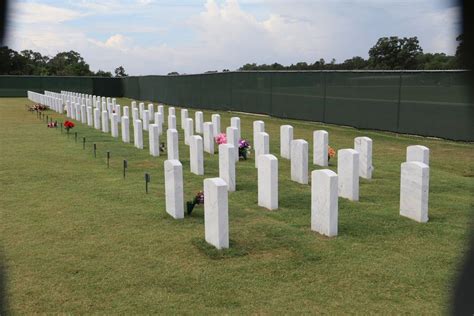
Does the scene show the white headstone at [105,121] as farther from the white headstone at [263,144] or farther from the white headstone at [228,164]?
the white headstone at [228,164]

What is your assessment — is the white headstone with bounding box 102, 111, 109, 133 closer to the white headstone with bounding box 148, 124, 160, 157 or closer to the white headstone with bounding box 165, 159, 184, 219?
the white headstone with bounding box 148, 124, 160, 157

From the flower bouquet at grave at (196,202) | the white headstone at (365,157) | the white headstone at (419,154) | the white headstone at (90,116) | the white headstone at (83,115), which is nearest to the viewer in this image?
the flower bouquet at grave at (196,202)

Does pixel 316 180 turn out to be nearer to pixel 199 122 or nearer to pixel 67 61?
pixel 67 61

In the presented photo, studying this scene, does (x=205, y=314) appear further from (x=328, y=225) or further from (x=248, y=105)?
(x=248, y=105)

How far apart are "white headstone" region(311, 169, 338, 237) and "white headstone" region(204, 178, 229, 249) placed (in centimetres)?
100

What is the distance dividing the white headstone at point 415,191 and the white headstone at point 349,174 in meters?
0.81

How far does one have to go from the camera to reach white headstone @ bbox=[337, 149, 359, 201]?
600cm

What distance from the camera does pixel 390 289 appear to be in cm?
327

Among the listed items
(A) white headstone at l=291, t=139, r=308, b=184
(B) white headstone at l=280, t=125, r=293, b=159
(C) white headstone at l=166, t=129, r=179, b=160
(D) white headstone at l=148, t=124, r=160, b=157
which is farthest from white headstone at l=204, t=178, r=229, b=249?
(D) white headstone at l=148, t=124, r=160, b=157

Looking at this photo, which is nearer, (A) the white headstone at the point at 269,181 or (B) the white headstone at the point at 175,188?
(B) the white headstone at the point at 175,188

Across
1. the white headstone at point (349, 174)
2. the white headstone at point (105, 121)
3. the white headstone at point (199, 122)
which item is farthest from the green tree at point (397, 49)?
the white headstone at point (105, 121)

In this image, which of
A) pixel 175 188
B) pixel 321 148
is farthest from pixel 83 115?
pixel 175 188

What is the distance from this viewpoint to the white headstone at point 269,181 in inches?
216

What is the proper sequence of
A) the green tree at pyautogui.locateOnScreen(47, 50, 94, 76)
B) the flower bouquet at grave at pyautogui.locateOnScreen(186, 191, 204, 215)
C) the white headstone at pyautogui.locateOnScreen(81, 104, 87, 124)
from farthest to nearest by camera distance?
1. the white headstone at pyautogui.locateOnScreen(81, 104, 87, 124)
2. the flower bouquet at grave at pyautogui.locateOnScreen(186, 191, 204, 215)
3. the green tree at pyautogui.locateOnScreen(47, 50, 94, 76)
